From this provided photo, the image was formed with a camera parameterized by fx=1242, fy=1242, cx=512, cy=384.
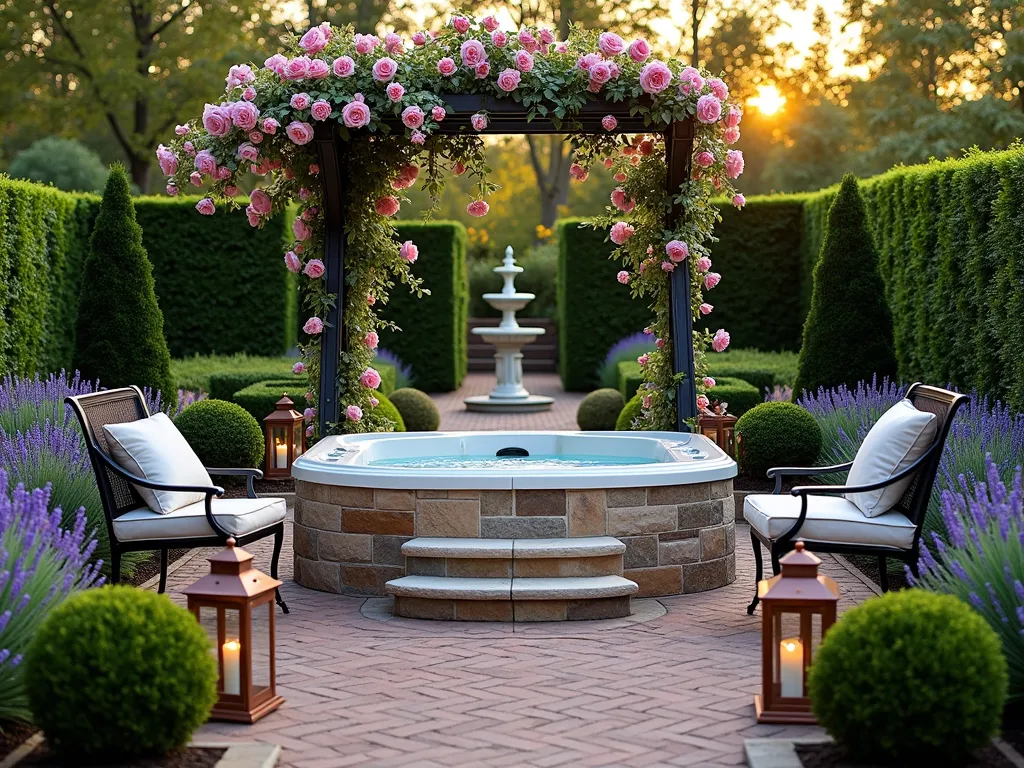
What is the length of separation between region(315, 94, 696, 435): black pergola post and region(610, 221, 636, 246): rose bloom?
36cm

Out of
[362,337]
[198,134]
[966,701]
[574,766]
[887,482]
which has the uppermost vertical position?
[198,134]

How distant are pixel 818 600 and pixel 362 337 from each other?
4.94m

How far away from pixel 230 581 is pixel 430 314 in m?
13.5

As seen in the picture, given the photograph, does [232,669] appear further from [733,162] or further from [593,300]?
[593,300]

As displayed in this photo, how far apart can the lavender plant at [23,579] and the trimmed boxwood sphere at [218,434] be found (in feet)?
15.1

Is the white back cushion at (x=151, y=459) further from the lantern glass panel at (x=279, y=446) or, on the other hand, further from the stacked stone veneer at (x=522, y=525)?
the lantern glass panel at (x=279, y=446)

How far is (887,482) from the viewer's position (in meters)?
5.35

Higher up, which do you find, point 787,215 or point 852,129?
point 852,129

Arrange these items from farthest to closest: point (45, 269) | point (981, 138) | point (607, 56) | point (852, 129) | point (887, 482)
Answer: point (852, 129) < point (981, 138) < point (45, 269) < point (607, 56) < point (887, 482)

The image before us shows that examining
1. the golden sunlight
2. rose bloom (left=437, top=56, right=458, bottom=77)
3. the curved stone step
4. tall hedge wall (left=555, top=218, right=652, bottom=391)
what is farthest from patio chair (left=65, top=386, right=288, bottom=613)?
the golden sunlight

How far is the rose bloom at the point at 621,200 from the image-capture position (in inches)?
327

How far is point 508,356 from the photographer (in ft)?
55.0

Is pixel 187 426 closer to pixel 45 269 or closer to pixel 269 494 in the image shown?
pixel 269 494

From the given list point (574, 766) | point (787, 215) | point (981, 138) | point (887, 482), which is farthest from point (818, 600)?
point (981, 138)
